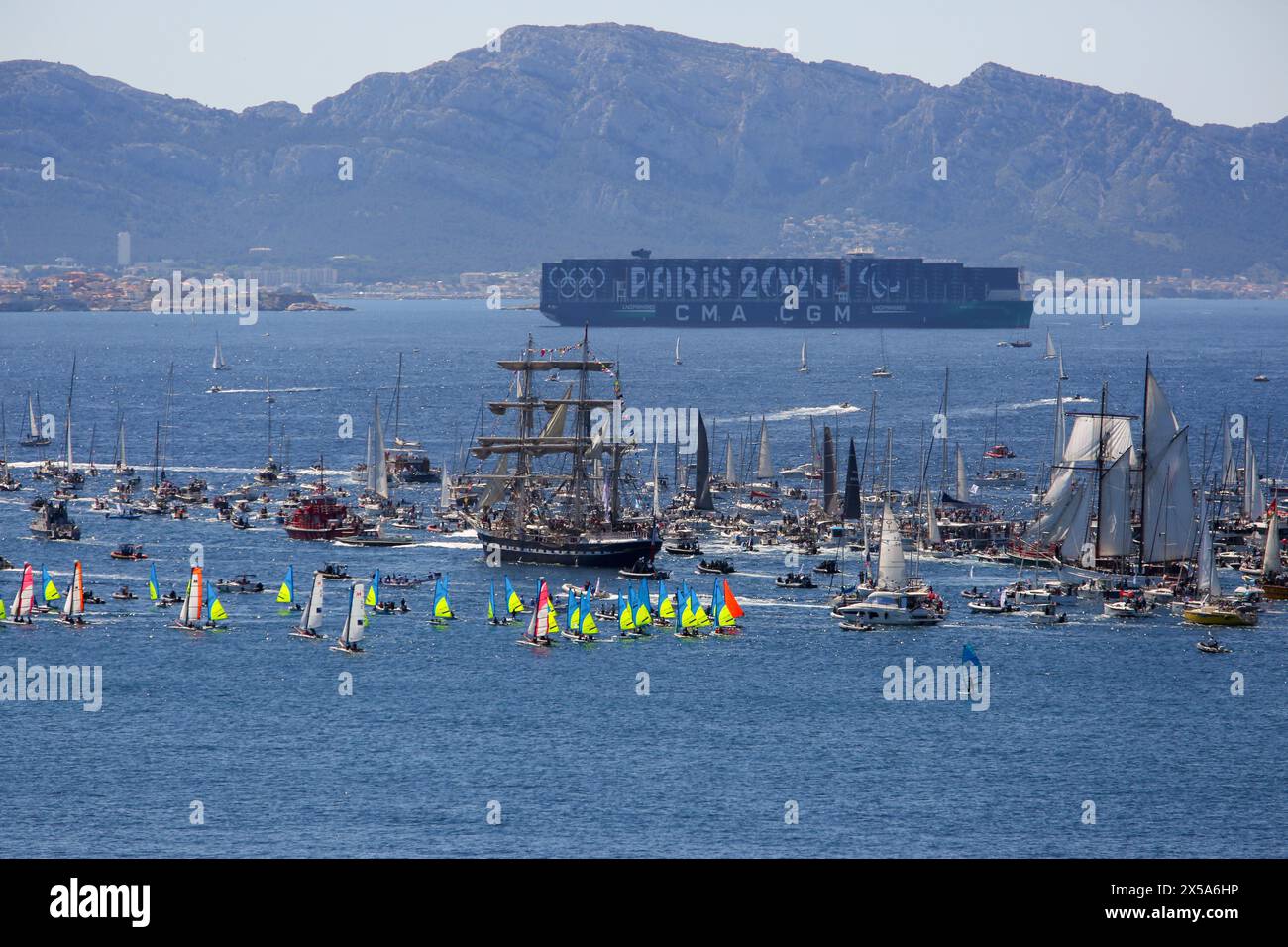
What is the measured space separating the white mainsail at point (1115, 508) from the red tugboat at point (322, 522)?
3904cm

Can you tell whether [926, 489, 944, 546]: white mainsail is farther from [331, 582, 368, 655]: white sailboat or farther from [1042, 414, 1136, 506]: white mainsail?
[331, 582, 368, 655]: white sailboat

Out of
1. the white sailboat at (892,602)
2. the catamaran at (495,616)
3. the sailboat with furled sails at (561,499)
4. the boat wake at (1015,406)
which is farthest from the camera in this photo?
the boat wake at (1015,406)

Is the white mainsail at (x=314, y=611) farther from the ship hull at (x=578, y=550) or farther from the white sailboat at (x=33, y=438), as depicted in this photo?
the white sailboat at (x=33, y=438)

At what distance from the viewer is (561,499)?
338ft

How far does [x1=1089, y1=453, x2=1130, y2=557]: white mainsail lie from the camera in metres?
81.7

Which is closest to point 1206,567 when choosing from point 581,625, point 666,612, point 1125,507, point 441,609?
point 1125,507

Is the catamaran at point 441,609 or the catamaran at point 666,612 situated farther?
the catamaran at point 441,609

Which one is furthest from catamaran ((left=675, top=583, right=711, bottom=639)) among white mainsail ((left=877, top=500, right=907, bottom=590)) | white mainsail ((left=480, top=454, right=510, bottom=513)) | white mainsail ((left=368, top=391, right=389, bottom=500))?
white mainsail ((left=368, top=391, right=389, bottom=500))

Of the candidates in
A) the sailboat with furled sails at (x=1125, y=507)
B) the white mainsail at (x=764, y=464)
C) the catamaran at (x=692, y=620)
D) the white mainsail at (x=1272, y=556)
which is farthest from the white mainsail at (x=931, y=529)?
the white mainsail at (x=764, y=464)

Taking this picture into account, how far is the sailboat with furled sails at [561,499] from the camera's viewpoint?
289ft

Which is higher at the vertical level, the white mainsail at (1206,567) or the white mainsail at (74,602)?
the white mainsail at (1206,567)

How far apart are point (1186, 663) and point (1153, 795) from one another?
18605 millimetres

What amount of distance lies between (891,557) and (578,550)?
68.0ft
